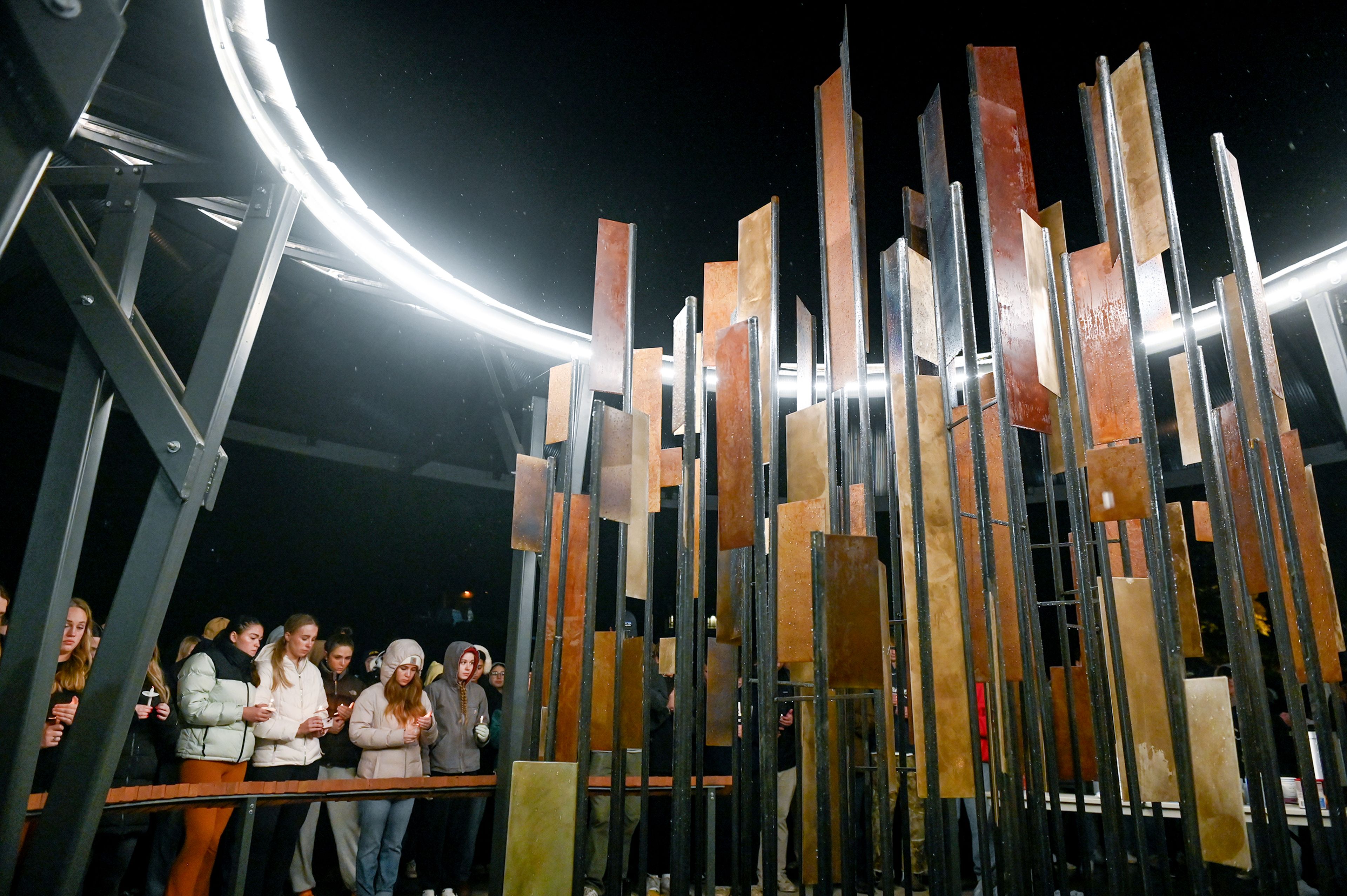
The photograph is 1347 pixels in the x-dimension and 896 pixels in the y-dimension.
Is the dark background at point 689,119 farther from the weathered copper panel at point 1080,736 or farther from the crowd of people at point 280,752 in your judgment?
the weathered copper panel at point 1080,736

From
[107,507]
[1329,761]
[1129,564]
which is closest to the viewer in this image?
[1329,761]

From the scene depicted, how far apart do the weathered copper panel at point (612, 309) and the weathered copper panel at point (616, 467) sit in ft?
0.63

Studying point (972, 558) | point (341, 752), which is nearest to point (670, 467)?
point (972, 558)

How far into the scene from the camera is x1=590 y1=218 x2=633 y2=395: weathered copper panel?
8.54 feet

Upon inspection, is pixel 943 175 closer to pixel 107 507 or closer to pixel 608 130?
pixel 608 130

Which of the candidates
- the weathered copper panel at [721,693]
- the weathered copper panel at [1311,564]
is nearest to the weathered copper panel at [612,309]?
the weathered copper panel at [721,693]

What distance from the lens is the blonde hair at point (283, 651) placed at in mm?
3965

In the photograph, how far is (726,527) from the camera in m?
2.04

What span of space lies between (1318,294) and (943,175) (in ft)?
7.61

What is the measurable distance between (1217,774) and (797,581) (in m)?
0.94

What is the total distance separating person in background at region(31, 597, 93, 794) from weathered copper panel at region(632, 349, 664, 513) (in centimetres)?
231

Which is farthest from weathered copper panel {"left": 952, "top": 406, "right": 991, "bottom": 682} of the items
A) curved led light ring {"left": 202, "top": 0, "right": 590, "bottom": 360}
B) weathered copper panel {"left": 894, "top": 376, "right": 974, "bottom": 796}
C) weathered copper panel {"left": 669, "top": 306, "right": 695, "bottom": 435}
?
curved led light ring {"left": 202, "top": 0, "right": 590, "bottom": 360}

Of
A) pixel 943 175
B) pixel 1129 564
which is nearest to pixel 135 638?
pixel 943 175

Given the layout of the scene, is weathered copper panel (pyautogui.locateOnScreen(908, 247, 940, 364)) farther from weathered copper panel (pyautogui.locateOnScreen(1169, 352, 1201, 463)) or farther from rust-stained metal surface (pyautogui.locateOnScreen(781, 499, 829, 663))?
weathered copper panel (pyautogui.locateOnScreen(1169, 352, 1201, 463))
